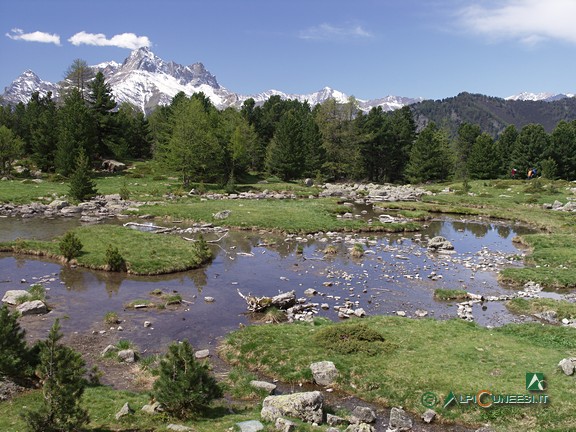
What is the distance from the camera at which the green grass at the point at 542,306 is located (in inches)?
951

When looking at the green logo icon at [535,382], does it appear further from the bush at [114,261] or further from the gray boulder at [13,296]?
the bush at [114,261]

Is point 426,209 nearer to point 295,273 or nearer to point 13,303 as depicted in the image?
point 295,273

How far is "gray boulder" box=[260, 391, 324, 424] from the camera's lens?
44.2 ft

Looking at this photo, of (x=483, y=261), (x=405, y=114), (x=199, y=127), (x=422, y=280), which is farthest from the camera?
(x=405, y=114)

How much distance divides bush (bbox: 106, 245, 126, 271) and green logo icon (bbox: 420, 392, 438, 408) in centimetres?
2338

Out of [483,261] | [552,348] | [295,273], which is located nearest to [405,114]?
[483,261]

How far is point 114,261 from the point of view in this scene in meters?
31.2

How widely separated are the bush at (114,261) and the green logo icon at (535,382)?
85.5 feet

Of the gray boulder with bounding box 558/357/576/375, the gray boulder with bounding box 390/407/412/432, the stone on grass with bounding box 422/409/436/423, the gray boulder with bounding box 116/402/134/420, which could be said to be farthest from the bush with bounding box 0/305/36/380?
the gray boulder with bounding box 558/357/576/375

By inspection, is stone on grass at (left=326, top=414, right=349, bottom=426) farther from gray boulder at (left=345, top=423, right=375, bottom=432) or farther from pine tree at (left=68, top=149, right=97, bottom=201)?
pine tree at (left=68, top=149, right=97, bottom=201)

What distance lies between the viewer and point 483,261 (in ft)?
124

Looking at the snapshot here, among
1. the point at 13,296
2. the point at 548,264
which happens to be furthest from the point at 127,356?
the point at 548,264

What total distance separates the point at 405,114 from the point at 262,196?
2744 inches

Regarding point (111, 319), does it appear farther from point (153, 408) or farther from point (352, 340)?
point (352, 340)
